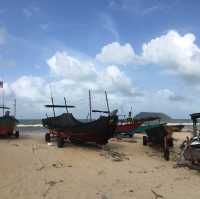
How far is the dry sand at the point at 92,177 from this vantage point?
372 inches

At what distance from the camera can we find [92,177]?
1151 cm

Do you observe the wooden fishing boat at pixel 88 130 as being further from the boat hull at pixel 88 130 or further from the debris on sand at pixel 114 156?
the debris on sand at pixel 114 156

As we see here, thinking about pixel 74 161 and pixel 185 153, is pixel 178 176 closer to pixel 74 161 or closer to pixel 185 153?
pixel 185 153

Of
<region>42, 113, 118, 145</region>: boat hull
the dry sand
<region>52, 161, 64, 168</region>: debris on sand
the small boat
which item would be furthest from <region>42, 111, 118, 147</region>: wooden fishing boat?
the small boat

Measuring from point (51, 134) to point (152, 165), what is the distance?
38.8ft

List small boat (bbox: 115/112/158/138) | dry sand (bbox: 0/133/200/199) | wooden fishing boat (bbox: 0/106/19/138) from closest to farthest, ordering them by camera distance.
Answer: dry sand (bbox: 0/133/200/199), wooden fishing boat (bbox: 0/106/19/138), small boat (bbox: 115/112/158/138)

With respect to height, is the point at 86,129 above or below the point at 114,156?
above

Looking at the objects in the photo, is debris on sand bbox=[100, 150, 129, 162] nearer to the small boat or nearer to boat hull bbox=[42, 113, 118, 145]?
boat hull bbox=[42, 113, 118, 145]

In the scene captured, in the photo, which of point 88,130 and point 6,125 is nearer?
point 88,130

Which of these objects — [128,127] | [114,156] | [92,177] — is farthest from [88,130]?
[128,127]

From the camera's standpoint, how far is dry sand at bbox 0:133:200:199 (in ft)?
31.0

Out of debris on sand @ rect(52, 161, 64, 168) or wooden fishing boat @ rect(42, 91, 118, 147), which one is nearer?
debris on sand @ rect(52, 161, 64, 168)

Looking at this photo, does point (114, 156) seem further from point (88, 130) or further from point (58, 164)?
point (88, 130)

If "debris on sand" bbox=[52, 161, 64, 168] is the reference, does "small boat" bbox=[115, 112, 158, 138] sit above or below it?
above
